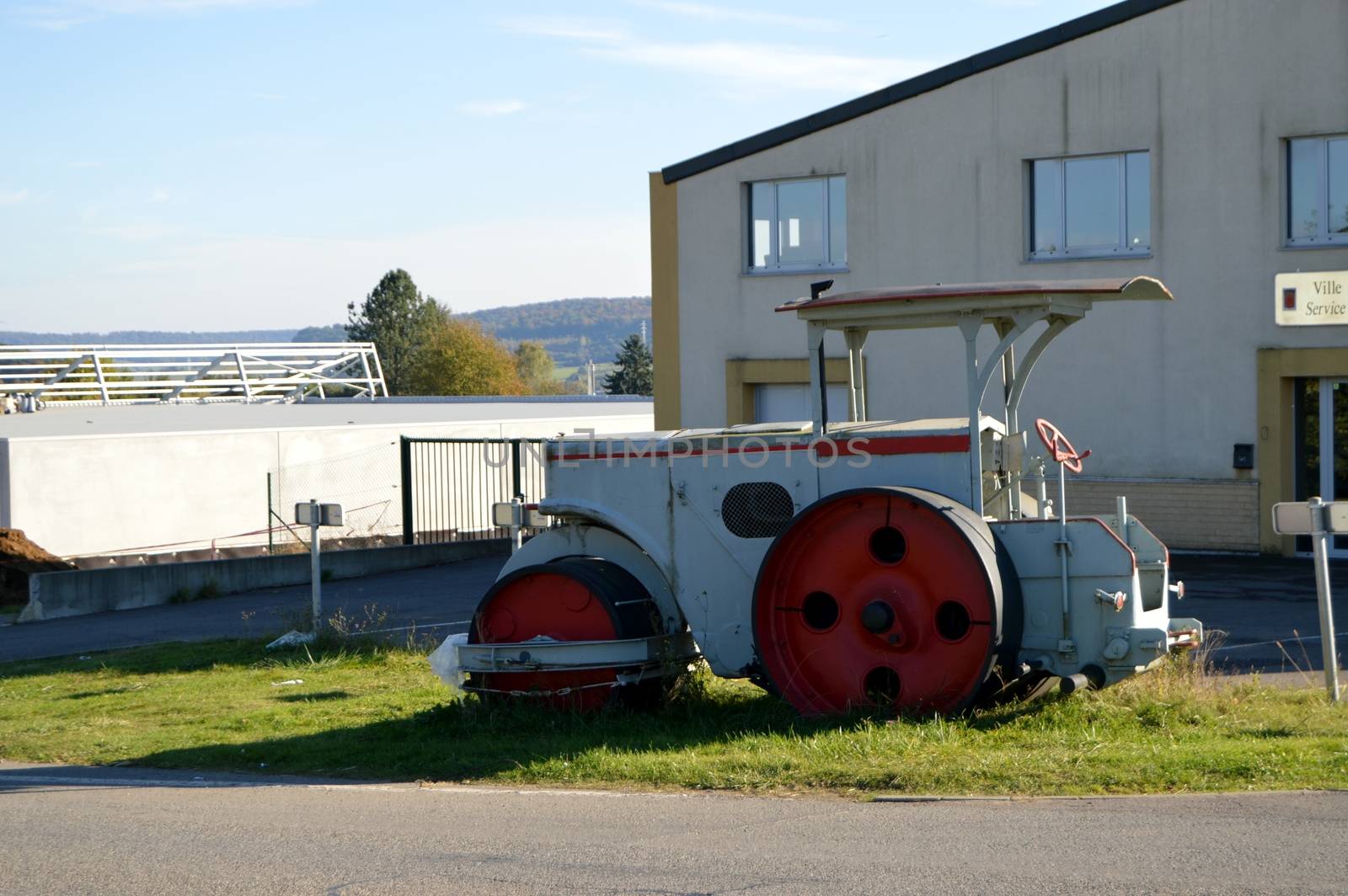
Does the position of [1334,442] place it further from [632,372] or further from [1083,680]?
[632,372]

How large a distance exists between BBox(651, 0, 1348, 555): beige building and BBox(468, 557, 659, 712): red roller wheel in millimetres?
13183

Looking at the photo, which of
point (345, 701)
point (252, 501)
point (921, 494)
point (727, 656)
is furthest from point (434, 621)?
point (252, 501)

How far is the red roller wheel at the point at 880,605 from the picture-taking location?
9.09 metres

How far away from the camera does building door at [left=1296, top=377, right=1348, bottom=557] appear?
833 inches

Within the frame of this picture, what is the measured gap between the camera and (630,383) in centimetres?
8762

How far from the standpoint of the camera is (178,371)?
4884cm

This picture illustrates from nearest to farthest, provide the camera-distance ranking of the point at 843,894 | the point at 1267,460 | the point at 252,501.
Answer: the point at 843,894 → the point at 1267,460 → the point at 252,501

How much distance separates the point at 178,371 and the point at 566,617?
136ft

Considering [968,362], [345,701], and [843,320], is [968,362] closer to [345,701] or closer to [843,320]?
[843,320]

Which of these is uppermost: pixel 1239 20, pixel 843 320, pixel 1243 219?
pixel 1239 20

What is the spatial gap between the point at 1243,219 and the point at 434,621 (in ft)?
39.0

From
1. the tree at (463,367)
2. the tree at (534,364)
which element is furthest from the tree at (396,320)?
the tree at (534,364)

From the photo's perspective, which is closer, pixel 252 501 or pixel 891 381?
pixel 891 381

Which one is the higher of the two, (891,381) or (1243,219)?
(1243,219)
